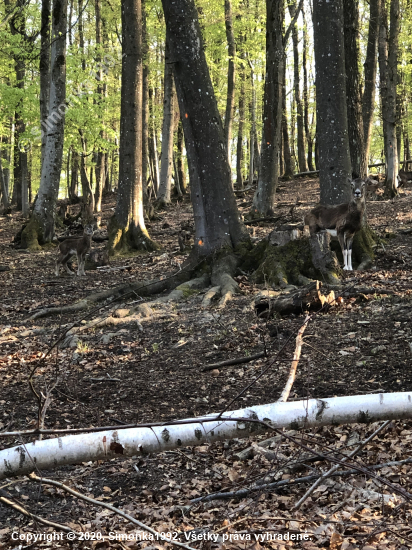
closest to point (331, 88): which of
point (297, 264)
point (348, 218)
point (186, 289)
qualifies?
point (348, 218)

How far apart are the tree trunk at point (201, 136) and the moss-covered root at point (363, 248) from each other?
7.32 feet

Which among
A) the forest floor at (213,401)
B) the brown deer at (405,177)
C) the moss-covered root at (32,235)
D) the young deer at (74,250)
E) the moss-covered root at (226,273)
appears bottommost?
the forest floor at (213,401)

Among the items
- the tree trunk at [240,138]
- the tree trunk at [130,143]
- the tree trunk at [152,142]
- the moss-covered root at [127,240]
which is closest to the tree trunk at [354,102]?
the tree trunk at [130,143]

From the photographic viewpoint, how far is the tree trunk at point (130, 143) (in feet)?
46.4

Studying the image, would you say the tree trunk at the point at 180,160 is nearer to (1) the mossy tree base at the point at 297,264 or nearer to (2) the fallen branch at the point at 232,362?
(1) the mossy tree base at the point at 297,264

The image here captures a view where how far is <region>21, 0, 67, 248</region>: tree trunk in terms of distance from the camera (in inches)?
637

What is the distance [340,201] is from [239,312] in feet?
11.8

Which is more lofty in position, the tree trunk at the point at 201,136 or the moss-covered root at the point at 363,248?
the tree trunk at the point at 201,136

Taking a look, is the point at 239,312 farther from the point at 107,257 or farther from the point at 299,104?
the point at 299,104

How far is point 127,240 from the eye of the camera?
14.4m

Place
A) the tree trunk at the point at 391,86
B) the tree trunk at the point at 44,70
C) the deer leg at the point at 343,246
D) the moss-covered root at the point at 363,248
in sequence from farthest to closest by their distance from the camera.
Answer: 1. the tree trunk at the point at 391,86
2. the tree trunk at the point at 44,70
3. the moss-covered root at the point at 363,248
4. the deer leg at the point at 343,246

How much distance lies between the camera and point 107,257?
13.6m

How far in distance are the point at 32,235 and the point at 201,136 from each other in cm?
943

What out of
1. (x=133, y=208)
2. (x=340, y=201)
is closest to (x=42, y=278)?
(x=133, y=208)
